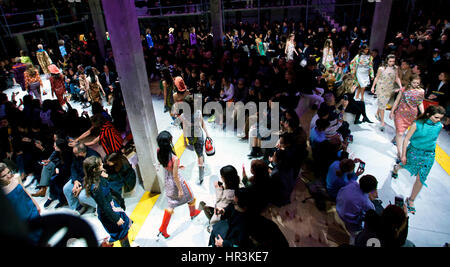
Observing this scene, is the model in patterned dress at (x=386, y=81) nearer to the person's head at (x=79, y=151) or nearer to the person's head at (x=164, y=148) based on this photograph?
the person's head at (x=164, y=148)

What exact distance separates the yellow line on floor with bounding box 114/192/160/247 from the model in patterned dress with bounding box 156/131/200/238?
0.44 m

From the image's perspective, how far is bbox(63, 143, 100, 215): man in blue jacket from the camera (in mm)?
3842

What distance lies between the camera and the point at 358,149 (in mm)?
5652

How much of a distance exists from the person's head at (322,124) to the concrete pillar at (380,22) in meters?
7.50

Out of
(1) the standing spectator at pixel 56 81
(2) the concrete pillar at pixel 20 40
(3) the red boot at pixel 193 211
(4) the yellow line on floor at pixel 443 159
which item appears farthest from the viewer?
(2) the concrete pillar at pixel 20 40

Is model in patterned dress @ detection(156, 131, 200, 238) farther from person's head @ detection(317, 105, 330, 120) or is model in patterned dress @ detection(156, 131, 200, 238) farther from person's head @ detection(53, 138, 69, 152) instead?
person's head @ detection(317, 105, 330, 120)

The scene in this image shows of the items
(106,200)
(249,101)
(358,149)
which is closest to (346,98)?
(358,149)

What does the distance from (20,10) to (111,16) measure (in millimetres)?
16745

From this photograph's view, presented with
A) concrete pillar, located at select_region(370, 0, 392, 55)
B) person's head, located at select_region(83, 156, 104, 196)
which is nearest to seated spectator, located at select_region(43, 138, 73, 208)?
person's head, located at select_region(83, 156, 104, 196)

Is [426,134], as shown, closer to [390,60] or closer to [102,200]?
[390,60]

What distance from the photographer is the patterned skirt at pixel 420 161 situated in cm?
374

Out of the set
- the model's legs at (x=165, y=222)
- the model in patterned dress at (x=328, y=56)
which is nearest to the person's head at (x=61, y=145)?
the model's legs at (x=165, y=222)
